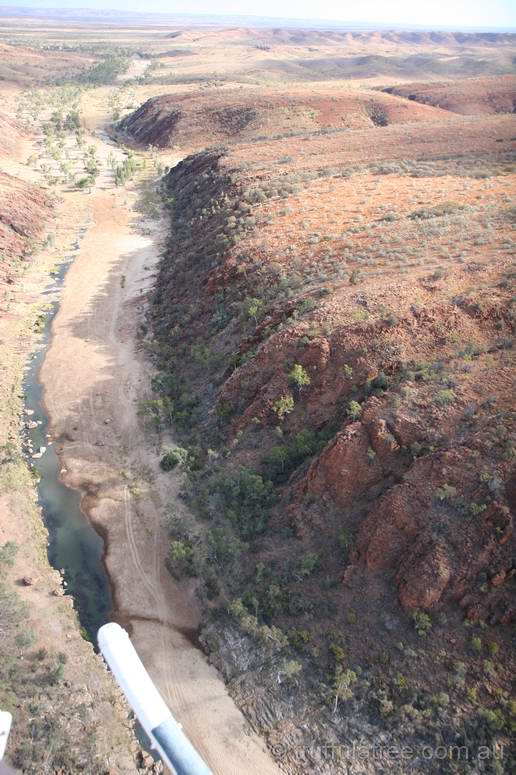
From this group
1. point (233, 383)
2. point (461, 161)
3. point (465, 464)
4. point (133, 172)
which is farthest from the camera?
point (133, 172)

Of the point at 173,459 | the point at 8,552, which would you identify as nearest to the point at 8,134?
the point at 173,459

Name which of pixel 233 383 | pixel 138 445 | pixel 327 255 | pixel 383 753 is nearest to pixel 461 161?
pixel 327 255

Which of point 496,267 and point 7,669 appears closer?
point 7,669

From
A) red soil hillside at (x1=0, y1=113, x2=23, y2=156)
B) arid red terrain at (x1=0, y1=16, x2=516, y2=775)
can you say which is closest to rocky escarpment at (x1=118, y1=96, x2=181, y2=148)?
red soil hillside at (x1=0, y1=113, x2=23, y2=156)

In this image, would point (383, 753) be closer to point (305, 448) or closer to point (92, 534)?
point (305, 448)

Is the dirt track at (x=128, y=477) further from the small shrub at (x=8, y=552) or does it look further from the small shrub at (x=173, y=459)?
the small shrub at (x=8, y=552)

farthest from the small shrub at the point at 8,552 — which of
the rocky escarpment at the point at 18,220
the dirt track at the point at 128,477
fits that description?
the rocky escarpment at the point at 18,220

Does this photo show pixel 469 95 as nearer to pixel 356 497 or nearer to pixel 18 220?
pixel 18 220
